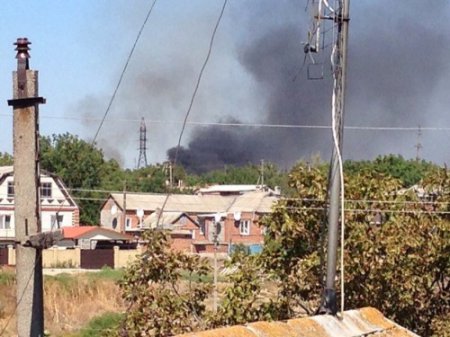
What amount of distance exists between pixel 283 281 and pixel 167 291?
1542mm

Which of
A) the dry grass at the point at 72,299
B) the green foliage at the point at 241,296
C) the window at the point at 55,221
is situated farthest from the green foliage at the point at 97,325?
the green foliage at the point at 241,296

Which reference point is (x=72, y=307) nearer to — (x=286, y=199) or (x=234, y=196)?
(x=286, y=199)

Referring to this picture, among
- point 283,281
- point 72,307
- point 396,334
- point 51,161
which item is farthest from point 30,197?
point 51,161

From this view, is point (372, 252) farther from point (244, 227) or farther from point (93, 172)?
point (93, 172)

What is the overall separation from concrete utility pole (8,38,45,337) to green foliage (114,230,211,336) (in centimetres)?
432

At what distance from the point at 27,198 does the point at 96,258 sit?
48193mm

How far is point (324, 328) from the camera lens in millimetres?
6566

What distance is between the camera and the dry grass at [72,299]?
38.1 m

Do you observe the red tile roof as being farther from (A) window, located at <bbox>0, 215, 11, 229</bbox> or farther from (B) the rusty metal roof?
(B) the rusty metal roof

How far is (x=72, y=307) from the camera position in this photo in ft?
136

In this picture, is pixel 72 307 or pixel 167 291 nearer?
pixel 167 291

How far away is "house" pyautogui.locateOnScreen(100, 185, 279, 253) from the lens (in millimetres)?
70719

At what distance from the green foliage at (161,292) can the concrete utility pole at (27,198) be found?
170 inches

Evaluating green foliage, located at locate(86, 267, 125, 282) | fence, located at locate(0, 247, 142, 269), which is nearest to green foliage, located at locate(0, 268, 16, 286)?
green foliage, located at locate(86, 267, 125, 282)
